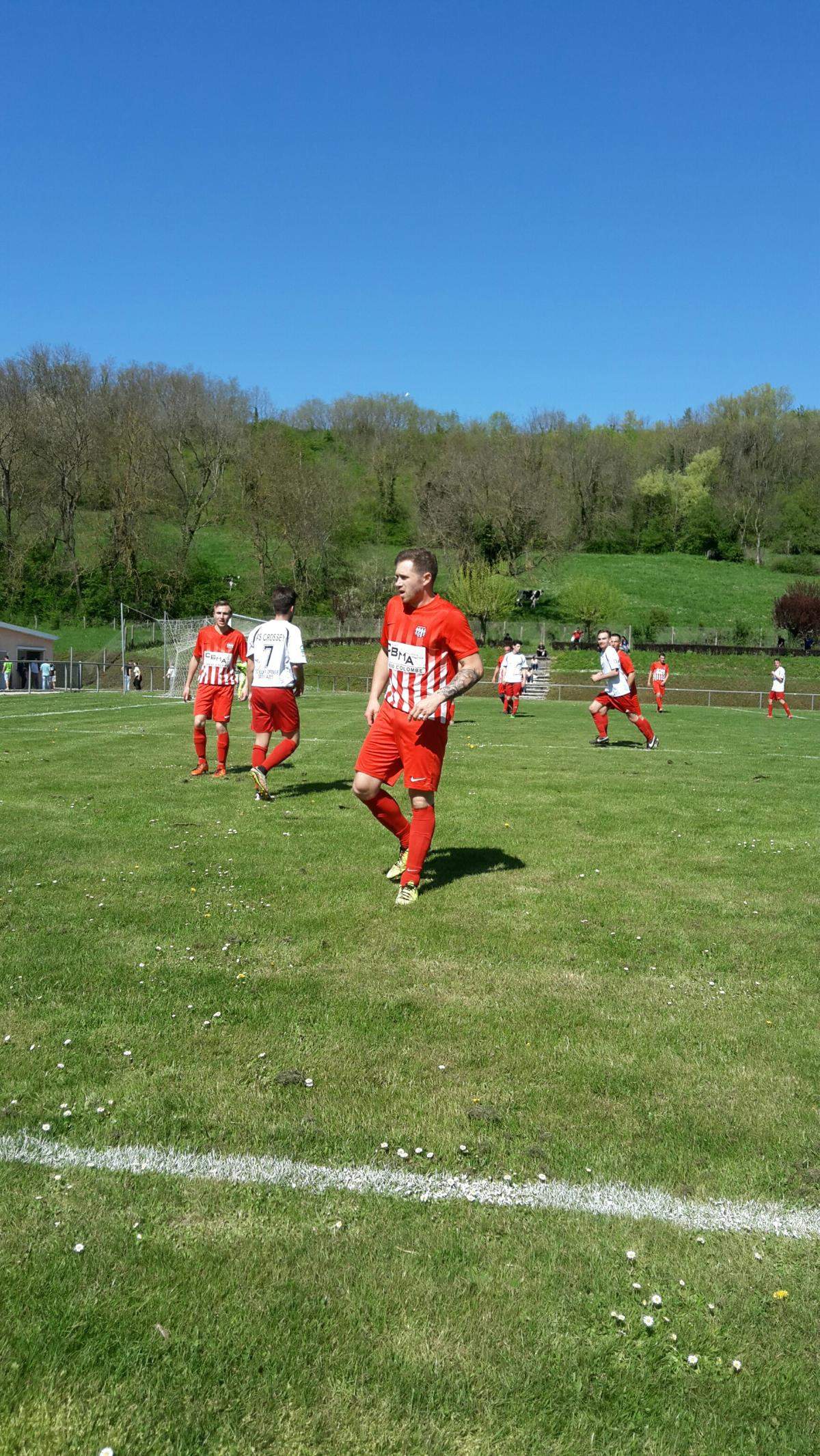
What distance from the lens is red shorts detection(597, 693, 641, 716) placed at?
1778 cm

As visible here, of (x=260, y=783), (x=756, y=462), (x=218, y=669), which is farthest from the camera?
(x=756, y=462)

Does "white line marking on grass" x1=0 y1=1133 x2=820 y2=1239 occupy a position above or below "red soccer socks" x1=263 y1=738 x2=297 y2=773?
below

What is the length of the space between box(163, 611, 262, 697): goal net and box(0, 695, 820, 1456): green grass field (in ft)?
120

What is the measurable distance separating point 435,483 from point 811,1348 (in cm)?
7608

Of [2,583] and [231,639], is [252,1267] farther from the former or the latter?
[2,583]

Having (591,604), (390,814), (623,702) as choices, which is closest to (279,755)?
(390,814)

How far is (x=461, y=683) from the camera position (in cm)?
640

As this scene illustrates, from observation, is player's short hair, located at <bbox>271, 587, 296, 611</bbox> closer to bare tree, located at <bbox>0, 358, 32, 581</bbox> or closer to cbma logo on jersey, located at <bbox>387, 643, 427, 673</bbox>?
cbma logo on jersey, located at <bbox>387, 643, 427, 673</bbox>

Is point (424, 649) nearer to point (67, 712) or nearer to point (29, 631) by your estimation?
point (67, 712)

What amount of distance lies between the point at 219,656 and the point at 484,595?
53.8 m

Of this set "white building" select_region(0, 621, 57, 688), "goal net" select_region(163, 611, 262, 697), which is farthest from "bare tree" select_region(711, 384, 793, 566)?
"white building" select_region(0, 621, 57, 688)

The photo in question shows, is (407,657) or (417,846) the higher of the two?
(407,657)

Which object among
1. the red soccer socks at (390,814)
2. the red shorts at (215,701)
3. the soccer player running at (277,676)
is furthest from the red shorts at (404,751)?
the red shorts at (215,701)

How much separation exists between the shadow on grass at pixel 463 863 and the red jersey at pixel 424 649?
1.15m
